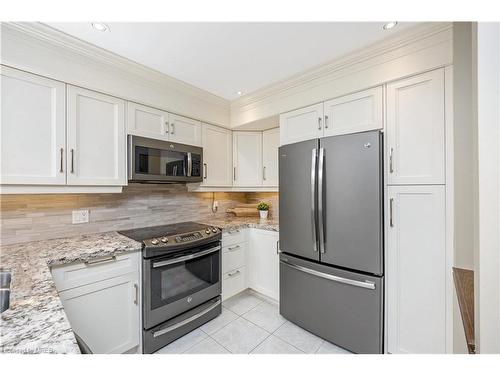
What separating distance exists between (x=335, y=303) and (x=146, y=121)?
7.31 ft

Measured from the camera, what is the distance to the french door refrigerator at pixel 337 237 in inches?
61.5

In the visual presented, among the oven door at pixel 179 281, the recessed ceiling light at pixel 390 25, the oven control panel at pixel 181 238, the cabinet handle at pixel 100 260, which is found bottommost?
the oven door at pixel 179 281

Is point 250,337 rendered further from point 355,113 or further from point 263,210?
point 355,113

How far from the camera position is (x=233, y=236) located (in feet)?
7.91

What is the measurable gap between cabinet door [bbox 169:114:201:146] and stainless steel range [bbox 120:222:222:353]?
3.07 feet

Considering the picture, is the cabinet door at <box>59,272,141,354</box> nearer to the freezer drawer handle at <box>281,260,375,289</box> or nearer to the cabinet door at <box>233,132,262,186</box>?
the freezer drawer handle at <box>281,260,375,289</box>

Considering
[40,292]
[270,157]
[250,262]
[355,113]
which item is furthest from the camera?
[270,157]

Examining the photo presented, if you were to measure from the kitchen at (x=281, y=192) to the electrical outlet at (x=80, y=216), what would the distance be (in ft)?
0.07

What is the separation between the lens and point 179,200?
261 cm

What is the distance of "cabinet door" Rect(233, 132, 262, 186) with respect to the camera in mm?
2834

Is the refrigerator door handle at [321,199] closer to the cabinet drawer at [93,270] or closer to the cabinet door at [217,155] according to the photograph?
the cabinet door at [217,155]

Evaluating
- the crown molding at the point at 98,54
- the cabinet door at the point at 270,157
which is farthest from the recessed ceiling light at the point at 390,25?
the crown molding at the point at 98,54

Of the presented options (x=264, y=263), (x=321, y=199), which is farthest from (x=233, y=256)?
(x=321, y=199)
